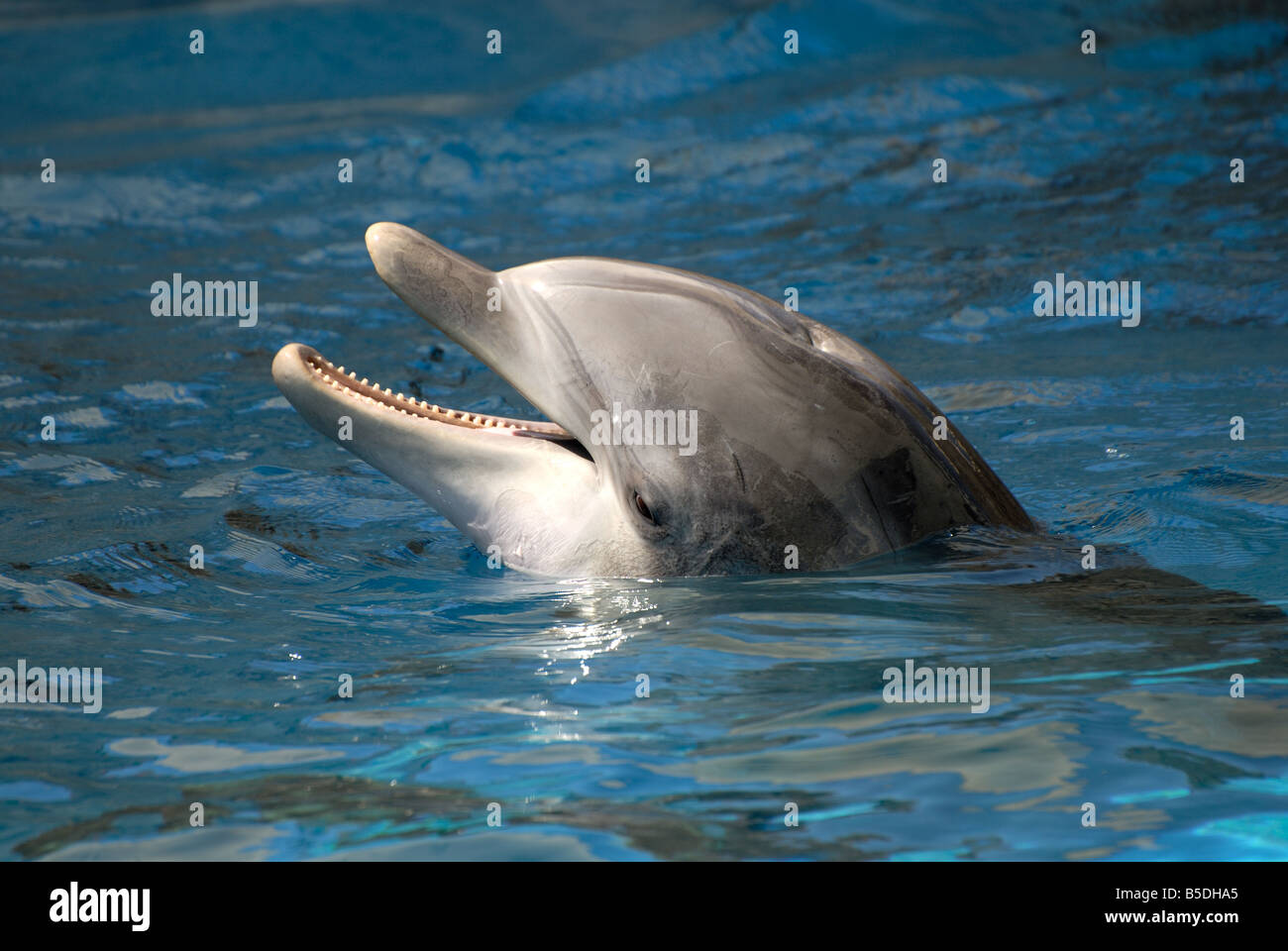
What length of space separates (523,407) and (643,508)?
4.12 metres

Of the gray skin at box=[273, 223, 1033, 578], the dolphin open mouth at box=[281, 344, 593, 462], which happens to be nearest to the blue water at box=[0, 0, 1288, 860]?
the gray skin at box=[273, 223, 1033, 578]

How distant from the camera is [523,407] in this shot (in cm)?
850

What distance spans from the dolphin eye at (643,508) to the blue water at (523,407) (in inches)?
8.5

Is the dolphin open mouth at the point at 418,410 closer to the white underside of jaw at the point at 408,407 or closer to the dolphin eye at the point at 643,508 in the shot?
the white underside of jaw at the point at 408,407

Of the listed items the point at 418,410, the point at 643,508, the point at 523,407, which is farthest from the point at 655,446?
the point at 523,407

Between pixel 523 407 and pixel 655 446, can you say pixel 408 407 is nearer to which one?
pixel 655 446

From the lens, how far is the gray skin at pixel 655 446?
4.30 m

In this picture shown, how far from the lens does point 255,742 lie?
11.2 feet

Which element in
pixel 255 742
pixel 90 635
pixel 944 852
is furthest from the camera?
pixel 90 635

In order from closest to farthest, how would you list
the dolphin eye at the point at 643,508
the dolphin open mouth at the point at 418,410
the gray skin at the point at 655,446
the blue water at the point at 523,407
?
the blue water at the point at 523,407
the gray skin at the point at 655,446
the dolphin eye at the point at 643,508
the dolphin open mouth at the point at 418,410

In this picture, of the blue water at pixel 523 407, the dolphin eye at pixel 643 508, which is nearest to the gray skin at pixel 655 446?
the dolphin eye at pixel 643 508
